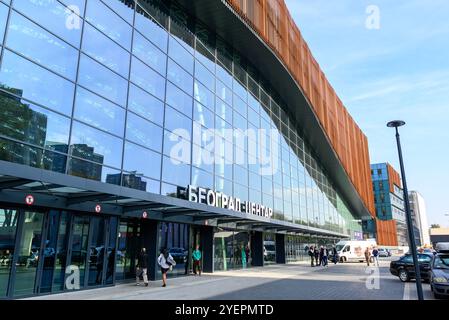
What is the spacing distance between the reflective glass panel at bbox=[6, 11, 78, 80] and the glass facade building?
40mm

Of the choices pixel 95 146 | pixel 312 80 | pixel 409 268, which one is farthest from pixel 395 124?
pixel 312 80

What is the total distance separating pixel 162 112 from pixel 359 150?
159ft

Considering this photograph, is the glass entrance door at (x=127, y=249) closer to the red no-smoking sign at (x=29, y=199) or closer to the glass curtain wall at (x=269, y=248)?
the red no-smoking sign at (x=29, y=199)

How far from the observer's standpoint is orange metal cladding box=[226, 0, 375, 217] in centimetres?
2767

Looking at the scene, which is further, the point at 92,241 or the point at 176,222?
the point at 176,222

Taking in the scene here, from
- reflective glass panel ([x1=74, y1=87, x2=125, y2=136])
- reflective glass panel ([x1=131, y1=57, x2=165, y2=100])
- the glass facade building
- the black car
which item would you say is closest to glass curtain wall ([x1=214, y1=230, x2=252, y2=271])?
the glass facade building

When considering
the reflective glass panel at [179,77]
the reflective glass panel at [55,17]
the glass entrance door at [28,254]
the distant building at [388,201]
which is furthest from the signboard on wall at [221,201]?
the distant building at [388,201]

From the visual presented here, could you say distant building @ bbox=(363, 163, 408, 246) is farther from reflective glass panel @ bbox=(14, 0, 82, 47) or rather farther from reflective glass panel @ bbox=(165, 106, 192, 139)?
reflective glass panel @ bbox=(14, 0, 82, 47)

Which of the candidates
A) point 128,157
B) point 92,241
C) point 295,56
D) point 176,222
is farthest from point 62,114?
point 295,56

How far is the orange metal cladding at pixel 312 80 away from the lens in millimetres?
27672

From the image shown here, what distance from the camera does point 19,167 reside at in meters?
9.27

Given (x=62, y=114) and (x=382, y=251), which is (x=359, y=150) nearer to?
(x=382, y=251)

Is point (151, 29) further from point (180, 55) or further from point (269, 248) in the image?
point (269, 248)

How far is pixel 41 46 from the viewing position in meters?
12.5
